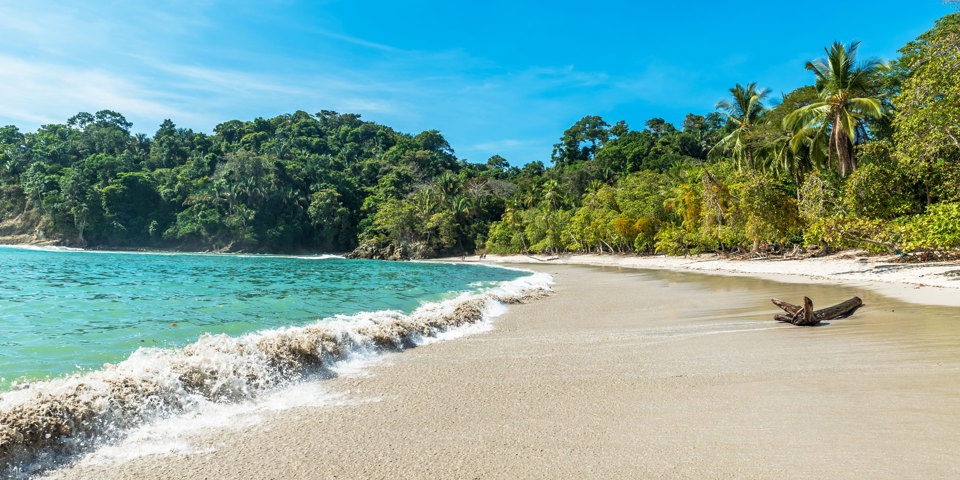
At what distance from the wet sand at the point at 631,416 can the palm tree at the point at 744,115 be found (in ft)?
94.8

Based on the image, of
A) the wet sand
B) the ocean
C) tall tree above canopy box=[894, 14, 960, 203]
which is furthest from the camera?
tall tree above canopy box=[894, 14, 960, 203]

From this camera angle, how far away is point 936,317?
8.08 metres

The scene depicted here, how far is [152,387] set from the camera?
4398 millimetres

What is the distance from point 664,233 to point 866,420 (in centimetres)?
3843

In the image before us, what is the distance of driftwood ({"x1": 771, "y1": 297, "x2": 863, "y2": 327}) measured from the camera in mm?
8078

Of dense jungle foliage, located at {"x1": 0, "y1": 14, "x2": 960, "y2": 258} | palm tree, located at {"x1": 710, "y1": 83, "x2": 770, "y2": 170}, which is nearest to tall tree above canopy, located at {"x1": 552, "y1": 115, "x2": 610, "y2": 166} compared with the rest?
dense jungle foliage, located at {"x1": 0, "y1": 14, "x2": 960, "y2": 258}

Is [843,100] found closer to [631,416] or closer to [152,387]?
[631,416]

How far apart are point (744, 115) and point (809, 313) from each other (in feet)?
103

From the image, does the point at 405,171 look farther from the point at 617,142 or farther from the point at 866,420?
the point at 866,420

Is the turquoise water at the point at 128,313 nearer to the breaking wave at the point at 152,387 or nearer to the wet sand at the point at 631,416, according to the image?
the breaking wave at the point at 152,387

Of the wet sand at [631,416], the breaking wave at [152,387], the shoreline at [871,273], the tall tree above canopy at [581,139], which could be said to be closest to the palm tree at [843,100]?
the shoreline at [871,273]

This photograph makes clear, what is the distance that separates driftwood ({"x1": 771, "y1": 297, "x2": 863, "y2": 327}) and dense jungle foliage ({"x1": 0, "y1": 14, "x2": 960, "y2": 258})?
6.57m

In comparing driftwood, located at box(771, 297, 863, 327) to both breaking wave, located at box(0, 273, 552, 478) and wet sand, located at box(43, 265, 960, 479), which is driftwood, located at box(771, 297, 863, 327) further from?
breaking wave, located at box(0, 273, 552, 478)

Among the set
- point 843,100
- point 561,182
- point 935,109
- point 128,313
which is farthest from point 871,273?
point 561,182
